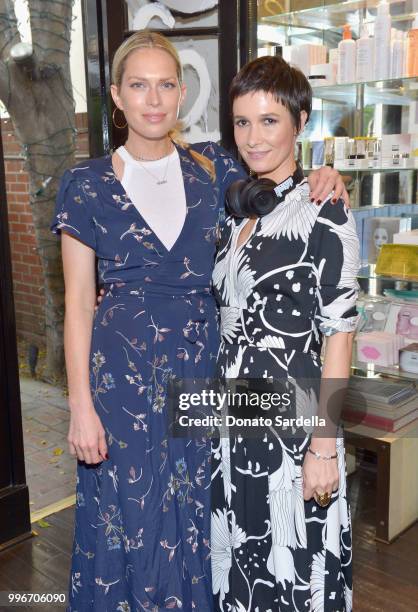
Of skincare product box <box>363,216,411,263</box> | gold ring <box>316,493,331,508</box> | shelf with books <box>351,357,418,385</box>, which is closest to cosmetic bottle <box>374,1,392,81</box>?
skincare product box <box>363,216,411,263</box>

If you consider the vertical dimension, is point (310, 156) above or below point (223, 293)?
above

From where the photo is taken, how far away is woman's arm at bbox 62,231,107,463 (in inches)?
62.2

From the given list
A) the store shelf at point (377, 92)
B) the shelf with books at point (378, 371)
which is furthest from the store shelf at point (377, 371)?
the store shelf at point (377, 92)

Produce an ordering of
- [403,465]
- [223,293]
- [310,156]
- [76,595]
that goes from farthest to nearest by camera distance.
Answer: [310,156] < [403,465] < [76,595] < [223,293]

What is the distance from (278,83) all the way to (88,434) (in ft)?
3.08

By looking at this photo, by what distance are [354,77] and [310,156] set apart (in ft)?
1.26

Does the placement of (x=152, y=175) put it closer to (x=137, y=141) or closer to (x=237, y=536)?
(x=137, y=141)

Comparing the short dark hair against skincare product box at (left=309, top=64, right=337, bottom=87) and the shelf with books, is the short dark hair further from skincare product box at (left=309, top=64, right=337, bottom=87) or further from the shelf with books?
the shelf with books

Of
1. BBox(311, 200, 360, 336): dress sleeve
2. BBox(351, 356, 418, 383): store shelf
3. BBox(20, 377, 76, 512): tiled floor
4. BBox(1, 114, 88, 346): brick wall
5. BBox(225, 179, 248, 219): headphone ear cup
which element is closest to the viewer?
BBox(311, 200, 360, 336): dress sleeve

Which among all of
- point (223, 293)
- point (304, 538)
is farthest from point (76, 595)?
point (223, 293)

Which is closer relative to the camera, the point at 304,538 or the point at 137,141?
the point at 304,538

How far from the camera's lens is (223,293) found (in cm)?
162

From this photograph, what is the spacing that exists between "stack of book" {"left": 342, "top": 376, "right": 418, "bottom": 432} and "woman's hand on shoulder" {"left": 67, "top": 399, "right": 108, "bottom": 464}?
1493 millimetres

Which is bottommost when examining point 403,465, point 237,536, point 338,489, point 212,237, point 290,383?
point 403,465
